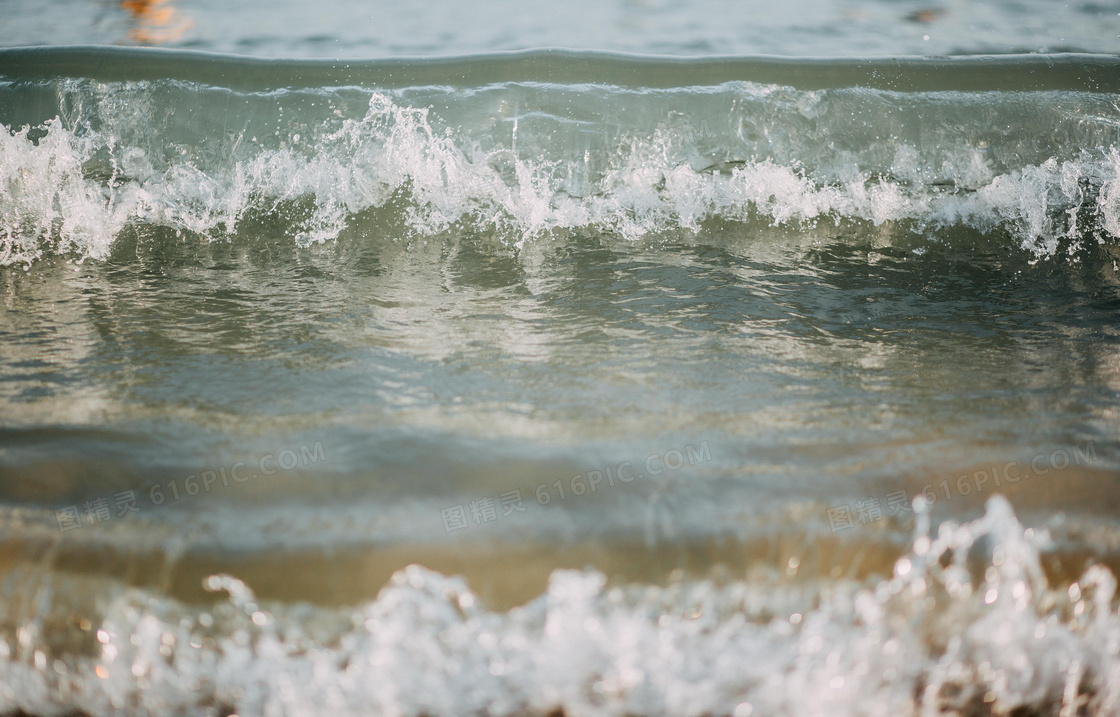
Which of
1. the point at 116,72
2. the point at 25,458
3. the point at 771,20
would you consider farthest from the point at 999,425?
the point at 116,72

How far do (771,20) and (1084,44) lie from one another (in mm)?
1758

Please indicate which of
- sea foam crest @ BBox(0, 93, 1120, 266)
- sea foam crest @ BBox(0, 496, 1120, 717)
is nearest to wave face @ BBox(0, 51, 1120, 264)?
sea foam crest @ BBox(0, 93, 1120, 266)

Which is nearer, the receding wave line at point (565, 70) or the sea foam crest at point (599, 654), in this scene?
the sea foam crest at point (599, 654)

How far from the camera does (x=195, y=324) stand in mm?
2346

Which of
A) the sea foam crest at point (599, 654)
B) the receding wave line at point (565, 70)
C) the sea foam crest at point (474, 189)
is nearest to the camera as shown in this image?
the sea foam crest at point (599, 654)

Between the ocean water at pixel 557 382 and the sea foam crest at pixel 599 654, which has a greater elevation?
the ocean water at pixel 557 382

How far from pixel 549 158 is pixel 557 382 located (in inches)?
81.2

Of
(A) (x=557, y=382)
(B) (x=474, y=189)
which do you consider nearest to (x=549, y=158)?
(B) (x=474, y=189)

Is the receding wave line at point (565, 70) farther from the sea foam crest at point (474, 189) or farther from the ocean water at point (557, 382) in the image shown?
the sea foam crest at point (474, 189)

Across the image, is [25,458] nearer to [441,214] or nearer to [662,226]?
[441,214]

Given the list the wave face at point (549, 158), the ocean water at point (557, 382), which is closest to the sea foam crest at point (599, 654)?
the ocean water at point (557, 382)

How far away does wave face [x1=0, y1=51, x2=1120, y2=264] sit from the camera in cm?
337

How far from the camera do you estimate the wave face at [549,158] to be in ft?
11.1

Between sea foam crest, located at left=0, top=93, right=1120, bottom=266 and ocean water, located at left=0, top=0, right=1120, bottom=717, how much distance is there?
19 mm
